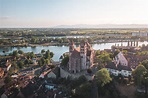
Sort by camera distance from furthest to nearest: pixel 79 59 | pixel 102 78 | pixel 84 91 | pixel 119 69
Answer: pixel 79 59 → pixel 119 69 → pixel 102 78 → pixel 84 91

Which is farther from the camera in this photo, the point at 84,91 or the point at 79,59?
the point at 79,59

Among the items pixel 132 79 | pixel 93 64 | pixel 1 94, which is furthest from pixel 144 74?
pixel 1 94

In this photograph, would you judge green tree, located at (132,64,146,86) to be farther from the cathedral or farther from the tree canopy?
the cathedral

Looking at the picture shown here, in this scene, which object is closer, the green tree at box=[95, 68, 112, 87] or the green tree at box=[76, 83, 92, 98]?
the green tree at box=[76, 83, 92, 98]

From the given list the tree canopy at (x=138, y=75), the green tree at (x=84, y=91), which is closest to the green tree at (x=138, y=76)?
the tree canopy at (x=138, y=75)

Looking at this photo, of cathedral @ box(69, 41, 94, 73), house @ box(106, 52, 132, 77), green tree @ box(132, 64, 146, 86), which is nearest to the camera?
green tree @ box(132, 64, 146, 86)

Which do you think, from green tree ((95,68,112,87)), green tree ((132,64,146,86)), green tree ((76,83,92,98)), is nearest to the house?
green tree ((132,64,146,86))

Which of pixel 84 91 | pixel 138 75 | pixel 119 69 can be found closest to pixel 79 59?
pixel 119 69

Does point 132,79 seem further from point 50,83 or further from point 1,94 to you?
point 1,94

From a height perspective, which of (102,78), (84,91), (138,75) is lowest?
(84,91)

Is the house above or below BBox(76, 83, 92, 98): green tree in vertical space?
above

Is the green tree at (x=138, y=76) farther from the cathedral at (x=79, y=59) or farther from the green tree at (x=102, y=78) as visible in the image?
the cathedral at (x=79, y=59)

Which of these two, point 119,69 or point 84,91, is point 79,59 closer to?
point 119,69
